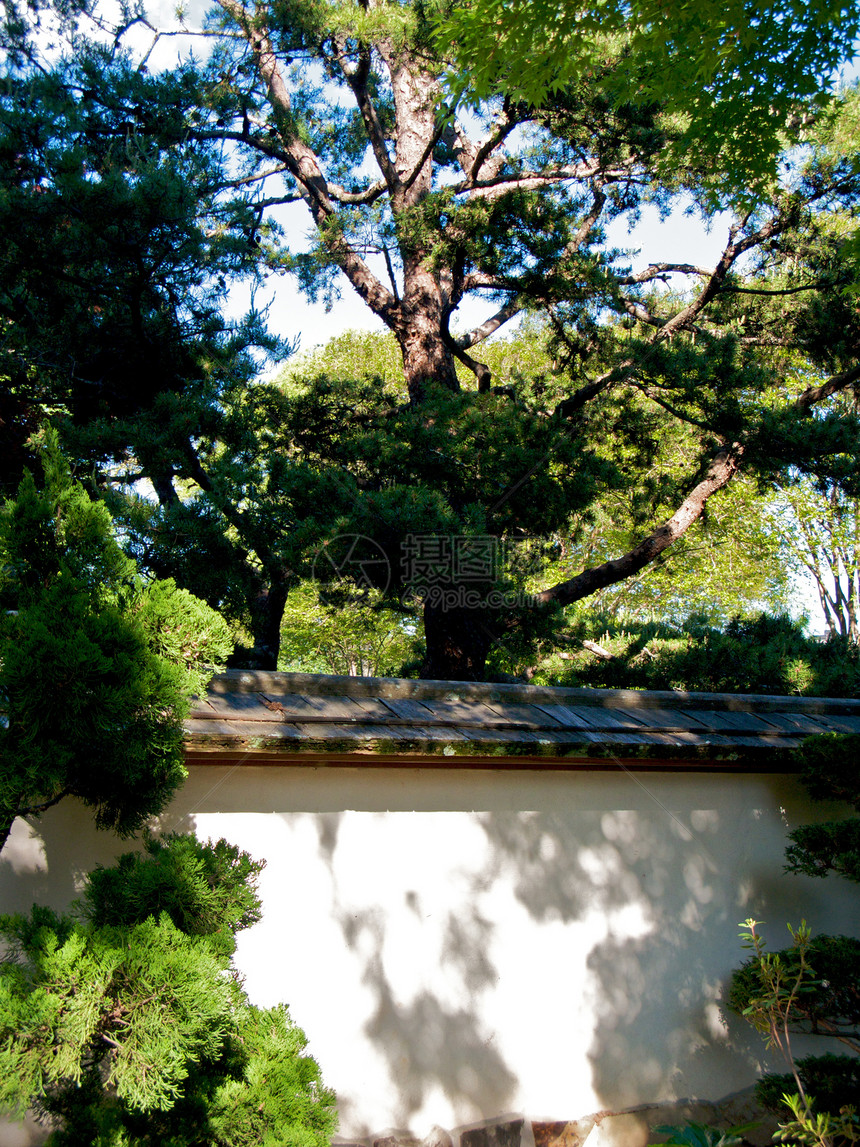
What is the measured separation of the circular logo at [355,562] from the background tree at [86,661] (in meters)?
3.30

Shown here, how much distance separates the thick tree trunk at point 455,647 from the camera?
733 centimetres

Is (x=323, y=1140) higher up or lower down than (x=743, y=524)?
lower down

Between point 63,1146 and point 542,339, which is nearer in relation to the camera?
point 63,1146

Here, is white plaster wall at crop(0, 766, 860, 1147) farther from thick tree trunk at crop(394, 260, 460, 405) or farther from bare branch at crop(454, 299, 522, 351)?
bare branch at crop(454, 299, 522, 351)

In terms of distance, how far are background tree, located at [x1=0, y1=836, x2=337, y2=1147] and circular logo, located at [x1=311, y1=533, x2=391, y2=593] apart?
340 centimetres

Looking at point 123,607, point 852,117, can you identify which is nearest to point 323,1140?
point 123,607

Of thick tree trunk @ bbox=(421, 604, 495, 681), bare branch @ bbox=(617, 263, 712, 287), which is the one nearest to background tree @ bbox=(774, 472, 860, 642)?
bare branch @ bbox=(617, 263, 712, 287)

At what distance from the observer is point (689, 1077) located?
149 inches

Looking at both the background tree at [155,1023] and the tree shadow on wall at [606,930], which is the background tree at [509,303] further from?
the background tree at [155,1023]

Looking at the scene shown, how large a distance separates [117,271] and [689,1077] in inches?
263

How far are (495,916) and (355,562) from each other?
2989 millimetres

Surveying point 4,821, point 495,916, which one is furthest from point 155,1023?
point 495,916

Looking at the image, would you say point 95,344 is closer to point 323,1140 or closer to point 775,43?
point 775,43

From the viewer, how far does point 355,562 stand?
5887mm
